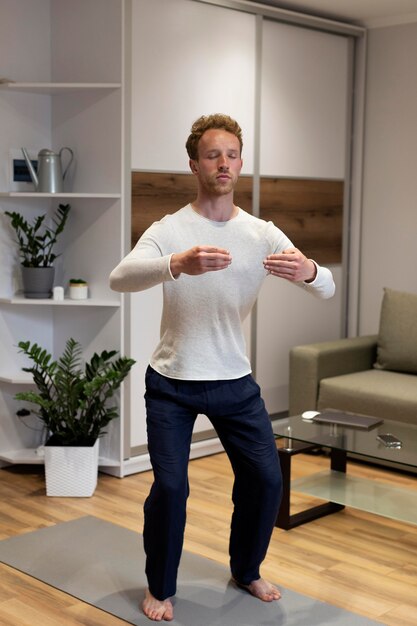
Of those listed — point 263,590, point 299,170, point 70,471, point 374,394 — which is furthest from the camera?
point 299,170

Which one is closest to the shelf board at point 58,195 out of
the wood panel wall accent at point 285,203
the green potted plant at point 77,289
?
the wood panel wall accent at point 285,203

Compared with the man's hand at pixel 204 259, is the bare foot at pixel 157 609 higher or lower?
lower

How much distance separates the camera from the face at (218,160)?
9.18 feet

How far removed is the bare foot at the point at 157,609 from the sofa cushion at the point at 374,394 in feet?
5.94

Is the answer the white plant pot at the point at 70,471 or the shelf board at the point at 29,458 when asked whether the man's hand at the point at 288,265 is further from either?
the shelf board at the point at 29,458

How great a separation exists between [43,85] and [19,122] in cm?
28

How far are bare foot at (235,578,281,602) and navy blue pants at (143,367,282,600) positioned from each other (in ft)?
0.40

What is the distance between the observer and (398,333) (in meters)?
4.90

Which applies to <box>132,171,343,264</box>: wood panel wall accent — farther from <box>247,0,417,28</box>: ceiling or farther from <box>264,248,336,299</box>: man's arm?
<box>264,248,336,299</box>: man's arm

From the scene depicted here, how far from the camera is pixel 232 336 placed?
286cm

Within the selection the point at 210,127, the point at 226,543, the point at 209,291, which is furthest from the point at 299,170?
the point at 209,291

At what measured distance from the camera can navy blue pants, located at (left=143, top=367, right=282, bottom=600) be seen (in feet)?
9.39

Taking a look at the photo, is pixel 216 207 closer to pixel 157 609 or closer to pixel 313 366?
pixel 157 609

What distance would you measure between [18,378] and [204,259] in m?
2.17
